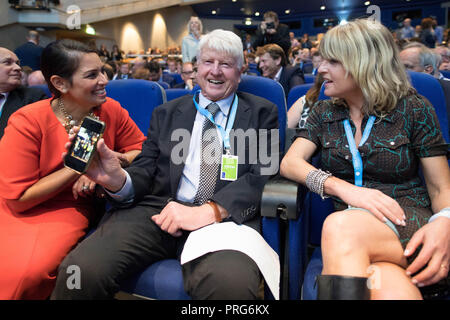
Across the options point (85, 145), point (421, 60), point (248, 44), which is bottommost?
point (85, 145)

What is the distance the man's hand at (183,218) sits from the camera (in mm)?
1281

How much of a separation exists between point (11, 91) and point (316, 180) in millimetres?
1940

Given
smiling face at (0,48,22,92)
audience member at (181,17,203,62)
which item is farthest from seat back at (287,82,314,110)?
audience member at (181,17,203,62)

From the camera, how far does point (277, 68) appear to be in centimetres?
384

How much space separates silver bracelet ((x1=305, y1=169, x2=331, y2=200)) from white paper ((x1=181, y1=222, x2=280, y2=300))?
0.25m

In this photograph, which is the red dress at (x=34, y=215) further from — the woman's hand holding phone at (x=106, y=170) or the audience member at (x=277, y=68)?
the audience member at (x=277, y=68)

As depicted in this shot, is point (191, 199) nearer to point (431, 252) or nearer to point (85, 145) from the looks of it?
point (85, 145)

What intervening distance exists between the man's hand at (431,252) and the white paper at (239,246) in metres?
0.40

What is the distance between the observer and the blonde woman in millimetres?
1021

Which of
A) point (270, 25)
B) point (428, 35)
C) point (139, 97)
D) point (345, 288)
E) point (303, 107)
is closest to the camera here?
point (345, 288)

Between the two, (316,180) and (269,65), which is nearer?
(316,180)

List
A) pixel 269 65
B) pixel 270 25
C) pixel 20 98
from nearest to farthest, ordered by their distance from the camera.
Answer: pixel 20 98, pixel 269 65, pixel 270 25

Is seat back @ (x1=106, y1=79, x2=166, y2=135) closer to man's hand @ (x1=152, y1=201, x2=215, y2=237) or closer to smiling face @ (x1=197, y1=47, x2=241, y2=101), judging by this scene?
smiling face @ (x1=197, y1=47, x2=241, y2=101)

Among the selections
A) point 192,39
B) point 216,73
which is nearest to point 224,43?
point 216,73
